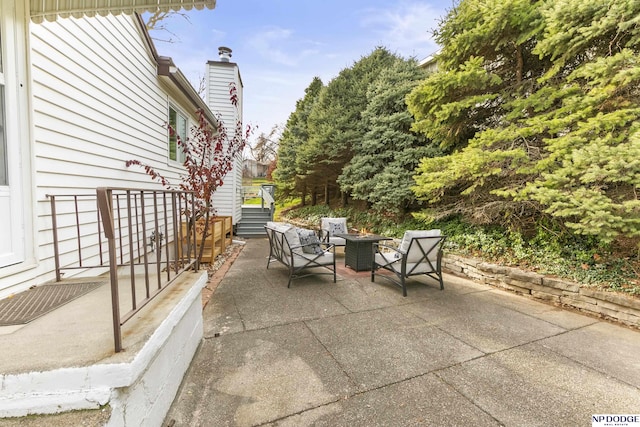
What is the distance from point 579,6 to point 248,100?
12.4 meters

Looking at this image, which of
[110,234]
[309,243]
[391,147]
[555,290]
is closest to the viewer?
[110,234]

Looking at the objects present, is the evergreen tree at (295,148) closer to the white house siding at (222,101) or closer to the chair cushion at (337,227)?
the white house siding at (222,101)

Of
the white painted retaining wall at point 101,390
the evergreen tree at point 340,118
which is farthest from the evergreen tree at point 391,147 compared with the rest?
the white painted retaining wall at point 101,390

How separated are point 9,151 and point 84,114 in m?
1.30

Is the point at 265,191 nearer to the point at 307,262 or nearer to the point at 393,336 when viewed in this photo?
the point at 307,262

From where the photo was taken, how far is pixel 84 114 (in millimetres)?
3441

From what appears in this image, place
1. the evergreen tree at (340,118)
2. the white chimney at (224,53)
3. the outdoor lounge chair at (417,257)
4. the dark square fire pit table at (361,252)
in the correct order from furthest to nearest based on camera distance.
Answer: the evergreen tree at (340,118) → the white chimney at (224,53) → the dark square fire pit table at (361,252) → the outdoor lounge chair at (417,257)

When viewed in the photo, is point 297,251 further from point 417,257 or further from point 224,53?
point 224,53

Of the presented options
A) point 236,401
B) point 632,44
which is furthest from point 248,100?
point 236,401

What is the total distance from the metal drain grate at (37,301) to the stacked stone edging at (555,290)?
18.1 ft

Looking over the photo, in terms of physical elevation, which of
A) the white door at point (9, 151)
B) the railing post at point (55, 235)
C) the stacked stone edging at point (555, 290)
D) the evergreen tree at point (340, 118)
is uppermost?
the evergreen tree at point (340, 118)

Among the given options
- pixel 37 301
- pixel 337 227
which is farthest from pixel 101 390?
pixel 337 227

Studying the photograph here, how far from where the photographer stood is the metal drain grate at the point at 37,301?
6.52ft

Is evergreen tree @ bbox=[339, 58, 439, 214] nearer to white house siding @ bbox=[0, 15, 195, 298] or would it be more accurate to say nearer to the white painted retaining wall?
white house siding @ bbox=[0, 15, 195, 298]
